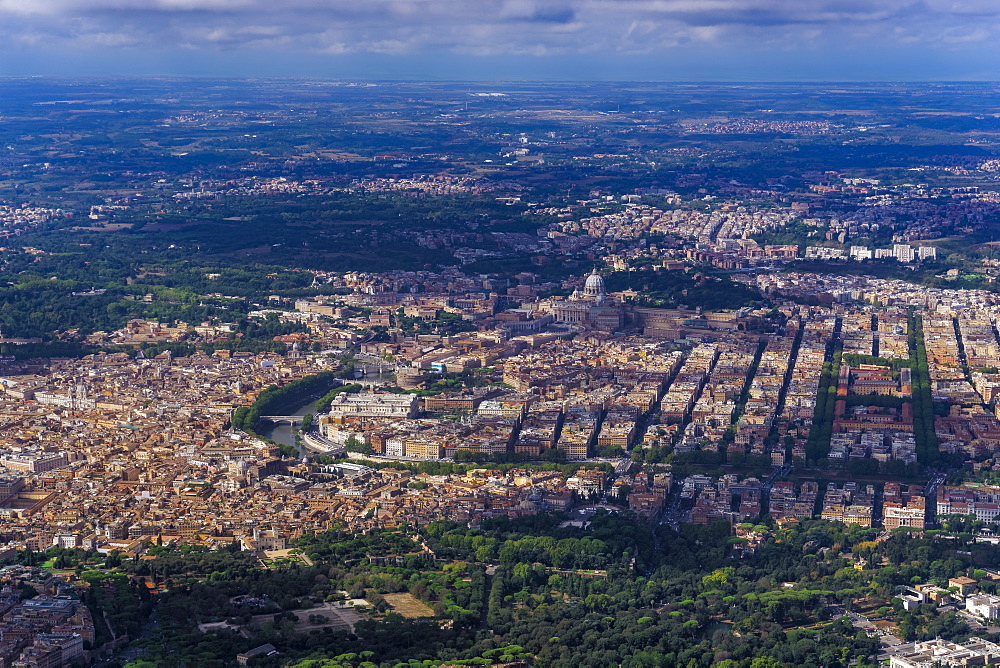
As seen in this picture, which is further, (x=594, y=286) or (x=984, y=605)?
(x=594, y=286)

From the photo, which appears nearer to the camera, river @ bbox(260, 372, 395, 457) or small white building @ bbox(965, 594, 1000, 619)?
small white building @ bbox(965, 594, 1000, 619)

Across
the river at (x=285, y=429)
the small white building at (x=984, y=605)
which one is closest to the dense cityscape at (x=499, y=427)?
the small white building at (x=984, y=605)

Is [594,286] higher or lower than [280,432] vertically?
higher

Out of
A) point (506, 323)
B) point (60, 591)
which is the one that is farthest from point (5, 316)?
point (60, 591)

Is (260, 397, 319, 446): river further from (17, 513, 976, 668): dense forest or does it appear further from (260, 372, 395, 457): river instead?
(17, 513, 976, 668): dense forest

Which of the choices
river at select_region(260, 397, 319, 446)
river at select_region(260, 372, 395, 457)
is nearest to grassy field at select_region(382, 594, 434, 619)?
river at select_region(260, 372, 395, 457)

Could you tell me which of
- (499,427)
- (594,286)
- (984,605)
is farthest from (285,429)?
(594,286)

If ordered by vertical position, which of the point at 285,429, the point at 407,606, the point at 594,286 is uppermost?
the point at 407,606

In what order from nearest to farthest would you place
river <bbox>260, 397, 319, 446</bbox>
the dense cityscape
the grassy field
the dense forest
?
the dense forest
the dense cityscape
the grassy field
river <bbox>260, 397, 319, 446</bbox>

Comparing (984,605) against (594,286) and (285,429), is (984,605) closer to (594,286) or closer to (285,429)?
(285,429)

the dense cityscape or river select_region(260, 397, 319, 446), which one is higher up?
the dense cityscape

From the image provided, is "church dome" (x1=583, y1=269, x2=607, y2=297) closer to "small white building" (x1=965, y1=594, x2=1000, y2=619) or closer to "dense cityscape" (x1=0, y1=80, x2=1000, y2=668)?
"dense cityscape" (x1=0, y1=80, x2=1000, y2=668)

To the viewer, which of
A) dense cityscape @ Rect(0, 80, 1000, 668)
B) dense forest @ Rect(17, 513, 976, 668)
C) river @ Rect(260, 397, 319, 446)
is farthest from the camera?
river @ Rect(260, 397, 319, 446)
